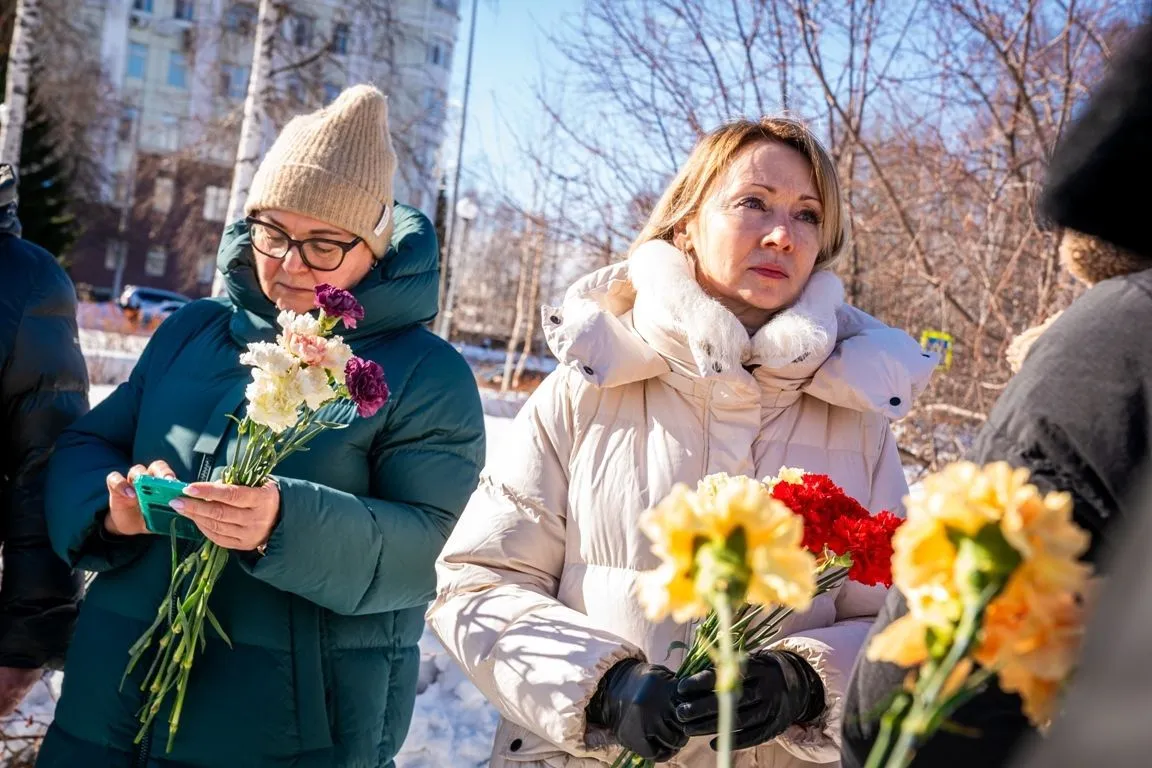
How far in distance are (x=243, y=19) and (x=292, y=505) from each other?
17186mm

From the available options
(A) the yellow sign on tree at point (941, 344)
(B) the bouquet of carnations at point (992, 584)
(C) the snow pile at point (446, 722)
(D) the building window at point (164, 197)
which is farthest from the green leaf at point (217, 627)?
(D) the building window at point (164, 197)

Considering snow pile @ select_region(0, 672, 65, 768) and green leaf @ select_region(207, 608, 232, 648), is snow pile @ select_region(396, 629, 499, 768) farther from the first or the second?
green leaf @ select_region(207, 608, 232, 648)

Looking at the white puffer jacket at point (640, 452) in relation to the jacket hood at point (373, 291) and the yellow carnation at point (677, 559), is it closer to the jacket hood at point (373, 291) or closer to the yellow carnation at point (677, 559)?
the jacket hood at point (373, 291)

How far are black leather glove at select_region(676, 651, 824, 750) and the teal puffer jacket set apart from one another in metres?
0.92

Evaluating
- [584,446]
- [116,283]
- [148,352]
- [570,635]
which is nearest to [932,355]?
[584,446]

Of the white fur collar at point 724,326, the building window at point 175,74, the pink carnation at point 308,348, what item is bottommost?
the pink carnation at point 308,348

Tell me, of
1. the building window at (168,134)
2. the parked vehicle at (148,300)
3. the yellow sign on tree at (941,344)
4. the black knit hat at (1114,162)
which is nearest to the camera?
the black knit hat at (1114,162)

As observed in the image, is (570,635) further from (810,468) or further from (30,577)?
(30,577)

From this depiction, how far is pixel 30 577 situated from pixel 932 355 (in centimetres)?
208

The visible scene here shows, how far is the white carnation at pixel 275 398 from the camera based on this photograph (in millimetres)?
1927

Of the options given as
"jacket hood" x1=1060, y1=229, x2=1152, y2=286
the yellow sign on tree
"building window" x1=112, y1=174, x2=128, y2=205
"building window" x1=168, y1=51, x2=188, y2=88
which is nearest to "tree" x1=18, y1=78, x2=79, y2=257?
"building window" x1=112, y1=174, x2=128, y2=205

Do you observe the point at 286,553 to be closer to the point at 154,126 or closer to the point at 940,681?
the point at 940,681

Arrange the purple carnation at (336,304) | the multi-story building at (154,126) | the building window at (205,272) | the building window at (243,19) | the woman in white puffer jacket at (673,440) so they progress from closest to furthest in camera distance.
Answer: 1. the woman in white puffer jacket at (673,440)
2. the purple carnation at (336,304)
3. the building window at (243,19)
4. the multi-story building at (154,126)
5. the building window at (205,272)

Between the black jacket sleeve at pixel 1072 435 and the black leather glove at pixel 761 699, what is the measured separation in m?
0.57
